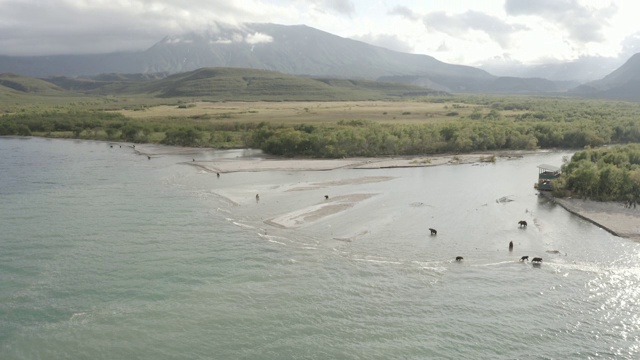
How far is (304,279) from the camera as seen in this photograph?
3359 cm

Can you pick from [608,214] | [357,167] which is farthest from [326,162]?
[608,214]

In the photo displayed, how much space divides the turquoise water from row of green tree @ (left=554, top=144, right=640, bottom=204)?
440 cm

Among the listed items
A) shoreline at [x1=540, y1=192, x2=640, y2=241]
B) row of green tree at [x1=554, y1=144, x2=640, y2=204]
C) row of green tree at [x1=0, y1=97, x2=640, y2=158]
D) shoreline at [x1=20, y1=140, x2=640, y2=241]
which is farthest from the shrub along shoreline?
shoreline at [x1=540, y1=192, x2=640, y2=241]

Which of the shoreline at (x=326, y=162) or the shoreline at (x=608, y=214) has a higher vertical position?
the shoreline at (x=326, y=162)

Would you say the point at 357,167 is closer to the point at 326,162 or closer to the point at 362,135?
the point at 326,162

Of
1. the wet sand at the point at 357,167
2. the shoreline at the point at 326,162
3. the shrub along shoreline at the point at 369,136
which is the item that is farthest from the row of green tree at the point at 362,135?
the wet sand at the point at 357,167

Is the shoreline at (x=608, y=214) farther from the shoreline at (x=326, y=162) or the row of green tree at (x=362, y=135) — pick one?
the row of green tree at (x=362, y=135)

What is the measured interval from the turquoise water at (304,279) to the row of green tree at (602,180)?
4.40 meters

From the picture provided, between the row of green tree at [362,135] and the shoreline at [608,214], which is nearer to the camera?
the shoreline at [608,214]

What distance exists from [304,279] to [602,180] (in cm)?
3866

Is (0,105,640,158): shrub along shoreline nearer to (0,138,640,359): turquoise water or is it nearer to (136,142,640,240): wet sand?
(136,142,640,240): wet sand

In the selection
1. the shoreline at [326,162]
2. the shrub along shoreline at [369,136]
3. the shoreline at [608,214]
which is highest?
the shrub along shoreline at [369,136]

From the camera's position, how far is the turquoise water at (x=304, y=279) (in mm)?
25969

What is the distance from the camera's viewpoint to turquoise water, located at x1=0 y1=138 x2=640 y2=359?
2597 centimetres
